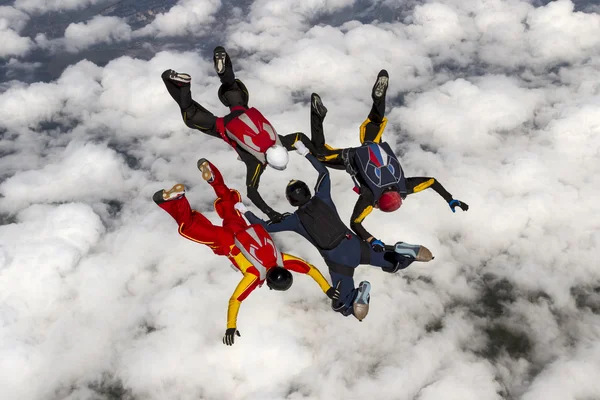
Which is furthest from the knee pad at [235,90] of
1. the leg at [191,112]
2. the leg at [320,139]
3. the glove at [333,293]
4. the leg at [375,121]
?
the glove at [333,293]

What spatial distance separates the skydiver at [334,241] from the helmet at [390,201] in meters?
0.92

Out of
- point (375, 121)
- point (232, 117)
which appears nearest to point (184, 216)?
point (232, 117)

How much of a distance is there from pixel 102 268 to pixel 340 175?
385 ft

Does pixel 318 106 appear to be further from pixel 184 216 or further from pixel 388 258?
pixel 388 258

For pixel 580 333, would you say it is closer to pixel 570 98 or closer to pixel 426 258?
pixel 570 98

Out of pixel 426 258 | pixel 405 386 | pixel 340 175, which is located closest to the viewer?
pixel 426 258

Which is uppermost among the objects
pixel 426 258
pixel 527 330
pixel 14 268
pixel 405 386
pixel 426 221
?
pixel 426 258

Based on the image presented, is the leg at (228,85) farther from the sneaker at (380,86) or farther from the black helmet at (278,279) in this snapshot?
the black helmet at (278,279)

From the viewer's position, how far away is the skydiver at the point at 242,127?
24.4 ft

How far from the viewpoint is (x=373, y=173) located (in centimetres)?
786

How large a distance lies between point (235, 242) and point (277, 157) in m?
2.18

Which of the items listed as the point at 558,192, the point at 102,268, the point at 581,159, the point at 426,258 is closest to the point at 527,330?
the point at 558,192

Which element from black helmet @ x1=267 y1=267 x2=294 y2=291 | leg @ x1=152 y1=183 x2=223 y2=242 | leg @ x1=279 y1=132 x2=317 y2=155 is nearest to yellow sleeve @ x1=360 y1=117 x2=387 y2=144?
leg @ x1=279 y1=132 x2=317 y2=155

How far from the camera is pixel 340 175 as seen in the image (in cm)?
14375
